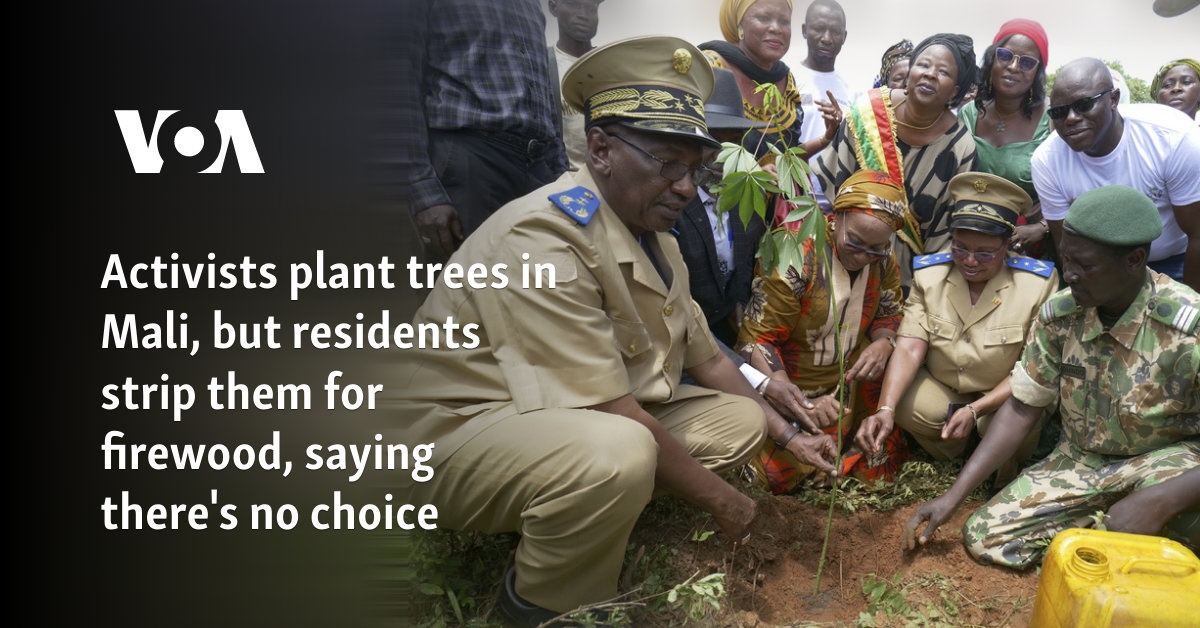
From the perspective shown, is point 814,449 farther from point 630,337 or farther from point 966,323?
point 966,323

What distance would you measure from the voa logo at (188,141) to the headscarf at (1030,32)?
4263 millimetres

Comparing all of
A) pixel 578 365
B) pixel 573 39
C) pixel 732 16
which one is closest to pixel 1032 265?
pixel 732 16

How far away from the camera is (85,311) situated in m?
1.26

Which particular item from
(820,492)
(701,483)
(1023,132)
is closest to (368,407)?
(701,483)

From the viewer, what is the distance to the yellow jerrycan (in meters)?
2.27

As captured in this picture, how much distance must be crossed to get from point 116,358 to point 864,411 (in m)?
3.55

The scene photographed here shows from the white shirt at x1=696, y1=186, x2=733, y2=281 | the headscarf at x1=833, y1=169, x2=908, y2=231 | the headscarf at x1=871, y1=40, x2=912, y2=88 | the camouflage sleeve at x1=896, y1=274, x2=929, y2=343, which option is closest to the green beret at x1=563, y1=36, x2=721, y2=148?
the white shirt at x1=696, y1=186, x2=733, y2=281

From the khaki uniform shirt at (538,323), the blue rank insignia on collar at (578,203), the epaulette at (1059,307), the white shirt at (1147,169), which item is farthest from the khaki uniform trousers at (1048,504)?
the blue rank insignia on collar at (578,203)

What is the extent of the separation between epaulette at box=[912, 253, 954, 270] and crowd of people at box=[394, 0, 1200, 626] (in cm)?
2

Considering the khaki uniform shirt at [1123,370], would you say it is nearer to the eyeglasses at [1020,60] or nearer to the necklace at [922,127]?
the necklace at [922,127]

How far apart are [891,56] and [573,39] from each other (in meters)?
2.50

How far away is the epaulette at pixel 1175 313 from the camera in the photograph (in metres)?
3.05

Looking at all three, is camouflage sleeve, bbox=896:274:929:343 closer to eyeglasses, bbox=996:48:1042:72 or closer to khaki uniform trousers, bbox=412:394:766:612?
eyeglasses, bbox=996:48:1042:72

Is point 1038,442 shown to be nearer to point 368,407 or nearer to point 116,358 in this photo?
point 368,407
